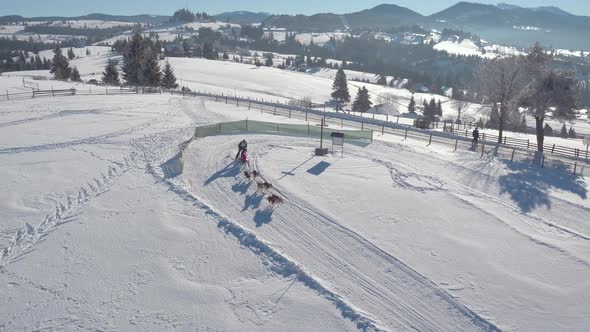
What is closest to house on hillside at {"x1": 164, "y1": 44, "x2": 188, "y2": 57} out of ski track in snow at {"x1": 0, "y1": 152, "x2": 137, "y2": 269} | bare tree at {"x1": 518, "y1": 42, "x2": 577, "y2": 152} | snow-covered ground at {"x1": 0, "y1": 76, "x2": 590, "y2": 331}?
snow-covered ground at {"x1": 0, "y1": 76, "x2": 590, "y2": 331}

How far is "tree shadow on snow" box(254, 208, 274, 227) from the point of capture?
18.2 m

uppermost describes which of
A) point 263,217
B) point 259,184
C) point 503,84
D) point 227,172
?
point 503,84

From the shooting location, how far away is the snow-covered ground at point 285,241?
1261 cm

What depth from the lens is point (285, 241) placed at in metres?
16.6

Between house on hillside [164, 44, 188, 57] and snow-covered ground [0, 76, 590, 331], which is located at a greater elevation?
house on hillside [164, 44, 188, 57]

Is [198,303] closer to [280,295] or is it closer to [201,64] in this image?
[280,295]

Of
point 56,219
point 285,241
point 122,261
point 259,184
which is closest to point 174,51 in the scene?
point 259,184

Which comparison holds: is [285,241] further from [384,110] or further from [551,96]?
[384,110]

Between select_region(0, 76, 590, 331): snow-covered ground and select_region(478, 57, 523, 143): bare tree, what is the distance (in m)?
12.2

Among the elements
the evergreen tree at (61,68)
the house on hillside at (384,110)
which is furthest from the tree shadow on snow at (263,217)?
the evergreen tree at (61,68)

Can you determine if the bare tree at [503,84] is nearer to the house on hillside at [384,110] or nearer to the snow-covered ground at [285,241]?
the snow-covered ground at [285,241]

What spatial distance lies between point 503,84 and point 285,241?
104 ft

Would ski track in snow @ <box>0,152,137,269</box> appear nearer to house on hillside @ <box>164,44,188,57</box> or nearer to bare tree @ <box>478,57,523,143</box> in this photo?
bare tree @ <box>478,57,523,143</box>

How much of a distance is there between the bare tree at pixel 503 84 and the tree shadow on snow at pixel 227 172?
26.6 metres
